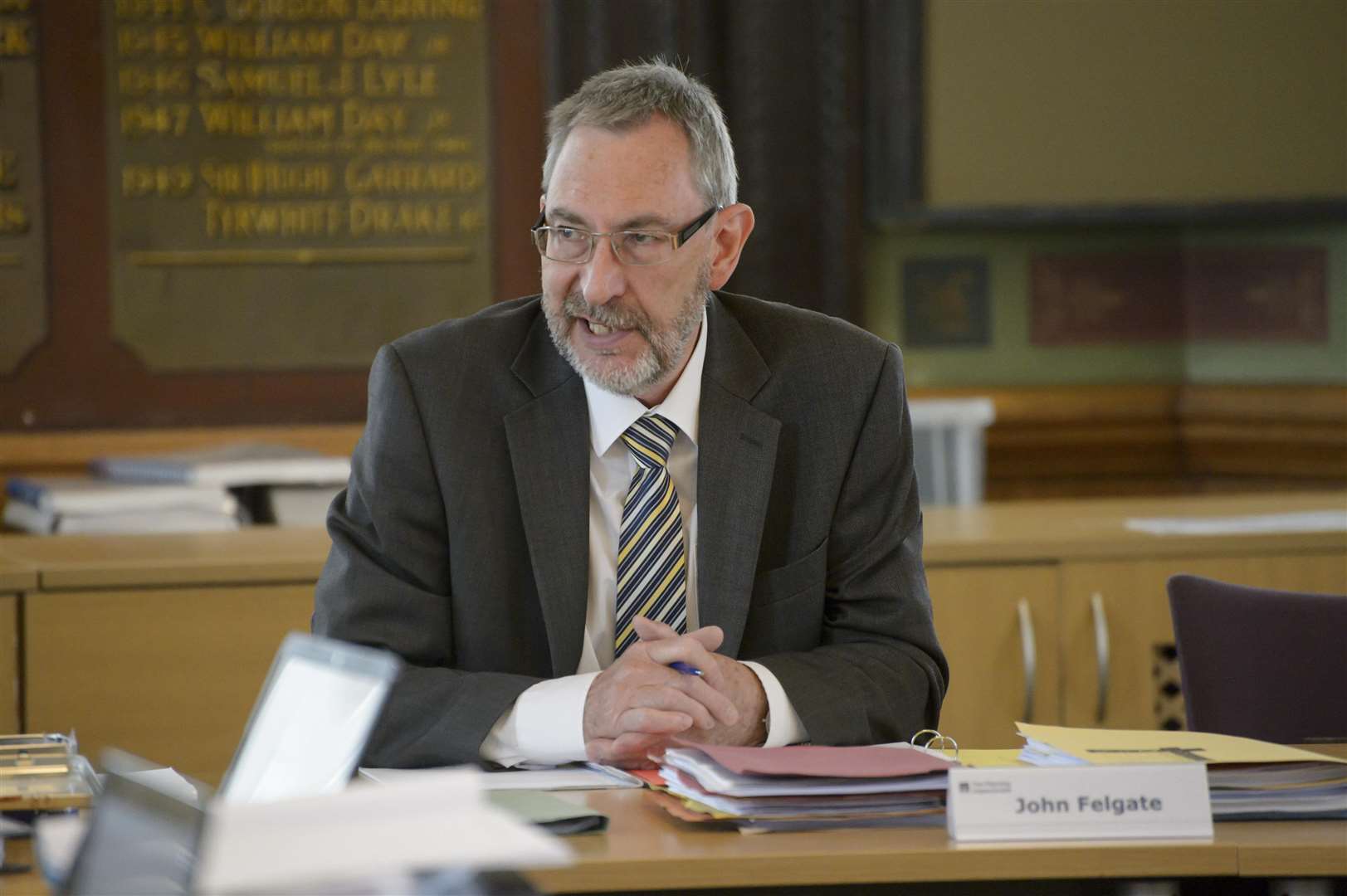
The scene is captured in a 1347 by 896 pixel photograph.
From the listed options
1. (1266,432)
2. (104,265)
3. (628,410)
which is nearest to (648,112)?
(628,410)

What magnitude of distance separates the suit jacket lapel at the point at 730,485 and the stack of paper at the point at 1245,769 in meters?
0.53

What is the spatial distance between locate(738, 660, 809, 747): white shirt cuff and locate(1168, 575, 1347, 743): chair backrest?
54 cm

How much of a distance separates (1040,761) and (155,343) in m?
3.01

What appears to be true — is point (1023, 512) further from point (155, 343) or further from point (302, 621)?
point (155, 343)

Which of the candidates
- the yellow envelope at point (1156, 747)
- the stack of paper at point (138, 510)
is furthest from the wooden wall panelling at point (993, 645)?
the stack of paper at point (138, 510)

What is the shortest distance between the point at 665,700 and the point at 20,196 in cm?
279

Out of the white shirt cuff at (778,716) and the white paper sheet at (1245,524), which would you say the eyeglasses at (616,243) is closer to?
the white shirt cuff at (778,716)

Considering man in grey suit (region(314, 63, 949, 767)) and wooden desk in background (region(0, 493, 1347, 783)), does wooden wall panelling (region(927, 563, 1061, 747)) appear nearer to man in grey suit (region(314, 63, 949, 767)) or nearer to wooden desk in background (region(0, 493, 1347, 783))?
wooden desk in background (region(0, 493, 1347, 783))

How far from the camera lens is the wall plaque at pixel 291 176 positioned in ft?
13.3

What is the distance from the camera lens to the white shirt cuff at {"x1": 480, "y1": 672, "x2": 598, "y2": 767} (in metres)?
1.87

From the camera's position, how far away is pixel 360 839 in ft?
2.80

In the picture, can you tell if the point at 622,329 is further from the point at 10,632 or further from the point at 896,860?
the point at 10,632

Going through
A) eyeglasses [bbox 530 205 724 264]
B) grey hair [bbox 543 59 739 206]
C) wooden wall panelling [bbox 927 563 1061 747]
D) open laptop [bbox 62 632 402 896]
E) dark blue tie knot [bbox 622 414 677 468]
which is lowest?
wooden wall panelling [bbox 927 563 1061 747]

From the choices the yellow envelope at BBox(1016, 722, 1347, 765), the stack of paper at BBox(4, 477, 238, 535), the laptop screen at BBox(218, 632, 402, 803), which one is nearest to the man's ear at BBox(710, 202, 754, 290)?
the yellow envelope at BBox(1016, 722, 1347, 765)
